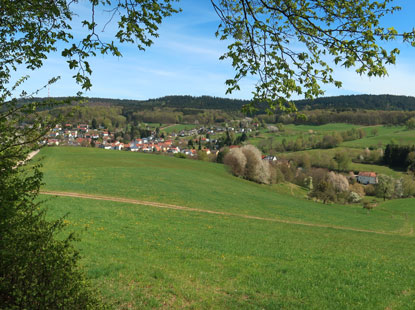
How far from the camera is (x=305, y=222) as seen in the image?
30.9 meters

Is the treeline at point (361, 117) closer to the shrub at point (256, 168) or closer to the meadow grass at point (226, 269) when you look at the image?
the shrub at point (256, 168)

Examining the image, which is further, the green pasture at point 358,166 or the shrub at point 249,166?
the green pasture at point 358,166

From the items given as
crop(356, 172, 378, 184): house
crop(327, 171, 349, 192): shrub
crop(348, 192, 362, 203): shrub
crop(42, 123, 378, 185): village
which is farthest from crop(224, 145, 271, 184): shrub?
crop(356, 172, 378, 184): house

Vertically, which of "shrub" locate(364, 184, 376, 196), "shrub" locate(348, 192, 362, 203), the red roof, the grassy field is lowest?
"shrub" locate(364, 184, 376, 196)

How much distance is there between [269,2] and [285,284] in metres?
8.29

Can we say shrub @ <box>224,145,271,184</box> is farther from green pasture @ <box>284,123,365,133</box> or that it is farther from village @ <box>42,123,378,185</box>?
green pasture @ <box>284,123,365,133</box>

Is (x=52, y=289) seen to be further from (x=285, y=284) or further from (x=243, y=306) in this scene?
(x=285, y=284)

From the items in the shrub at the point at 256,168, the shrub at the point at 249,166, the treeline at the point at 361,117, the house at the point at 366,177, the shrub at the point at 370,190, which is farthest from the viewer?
the treeline at the point at 361,117

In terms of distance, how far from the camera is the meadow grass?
7918mm

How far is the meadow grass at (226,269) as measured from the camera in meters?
7.92

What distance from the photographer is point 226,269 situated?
10844 millimetres

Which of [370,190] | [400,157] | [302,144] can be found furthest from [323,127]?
[370,190]

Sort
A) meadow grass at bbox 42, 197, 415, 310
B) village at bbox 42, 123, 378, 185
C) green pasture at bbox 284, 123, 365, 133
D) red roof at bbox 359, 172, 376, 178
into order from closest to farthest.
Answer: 1. meadow grass at bbox 42, 197, 415, 310
2. red roof at bbox 359, 172, 376, 178
3. village at bbox 42, 123, 378, 185
4. green pasture at bbox 284, 123, 365, 133

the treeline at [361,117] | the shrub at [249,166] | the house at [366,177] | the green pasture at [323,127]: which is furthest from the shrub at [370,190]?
the treeline at [361,117]
